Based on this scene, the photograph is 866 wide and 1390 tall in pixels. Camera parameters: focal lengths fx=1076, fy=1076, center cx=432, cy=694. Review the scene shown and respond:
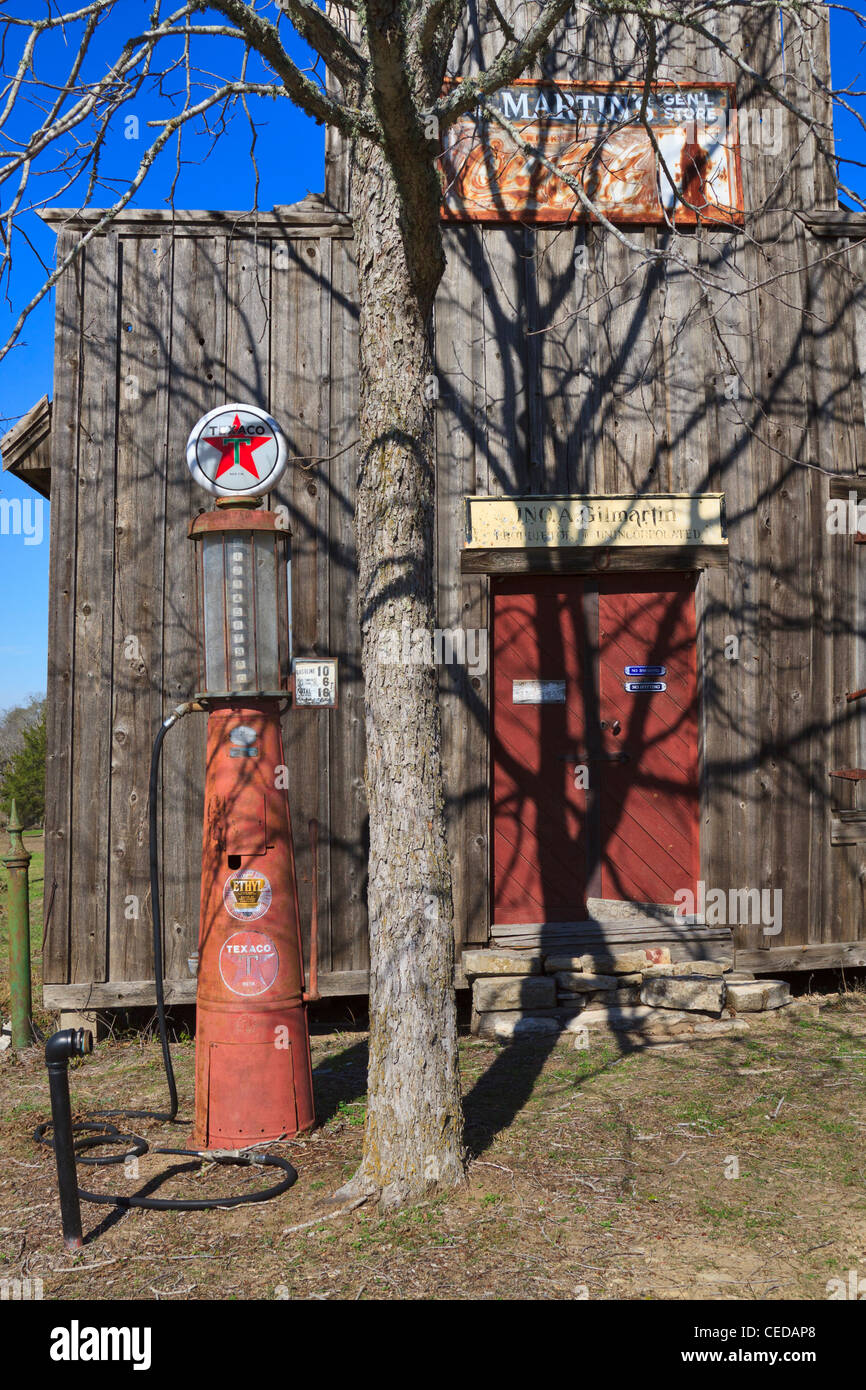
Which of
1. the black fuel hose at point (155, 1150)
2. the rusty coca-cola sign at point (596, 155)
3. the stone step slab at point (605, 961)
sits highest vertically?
the rusty coca-cola sign at point (596, 155)

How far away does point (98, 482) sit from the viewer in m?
6.83

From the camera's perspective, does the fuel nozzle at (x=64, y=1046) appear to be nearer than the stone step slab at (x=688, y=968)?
Yes

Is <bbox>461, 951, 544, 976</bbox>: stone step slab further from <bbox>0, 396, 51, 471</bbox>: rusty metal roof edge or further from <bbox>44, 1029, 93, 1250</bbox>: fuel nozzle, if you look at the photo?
<bbox>0, 396, 51, 471</bbox>: rusty metal roof edge

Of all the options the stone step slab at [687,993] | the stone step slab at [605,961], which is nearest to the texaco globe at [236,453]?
the stone step slab at [605,961]

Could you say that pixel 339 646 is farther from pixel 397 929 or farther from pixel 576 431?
pixel 397 929

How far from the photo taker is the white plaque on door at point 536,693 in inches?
281

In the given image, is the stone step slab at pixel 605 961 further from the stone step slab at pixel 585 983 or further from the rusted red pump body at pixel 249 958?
the rusted red pump body at pixel 249 958

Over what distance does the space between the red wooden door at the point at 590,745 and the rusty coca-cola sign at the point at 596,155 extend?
2.48 metres

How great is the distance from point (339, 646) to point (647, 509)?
2.24 metres

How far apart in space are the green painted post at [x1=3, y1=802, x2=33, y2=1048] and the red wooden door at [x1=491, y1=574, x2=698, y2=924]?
116 inches

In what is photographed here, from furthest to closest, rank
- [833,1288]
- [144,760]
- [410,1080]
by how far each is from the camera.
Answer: [144,760]
[410,1080]
[833,1288]

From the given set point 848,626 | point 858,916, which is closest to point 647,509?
point 848,626

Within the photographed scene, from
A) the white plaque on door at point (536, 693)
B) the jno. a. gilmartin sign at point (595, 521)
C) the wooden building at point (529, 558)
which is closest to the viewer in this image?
the wooden building at point (529, 558)

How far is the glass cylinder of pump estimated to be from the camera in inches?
190
